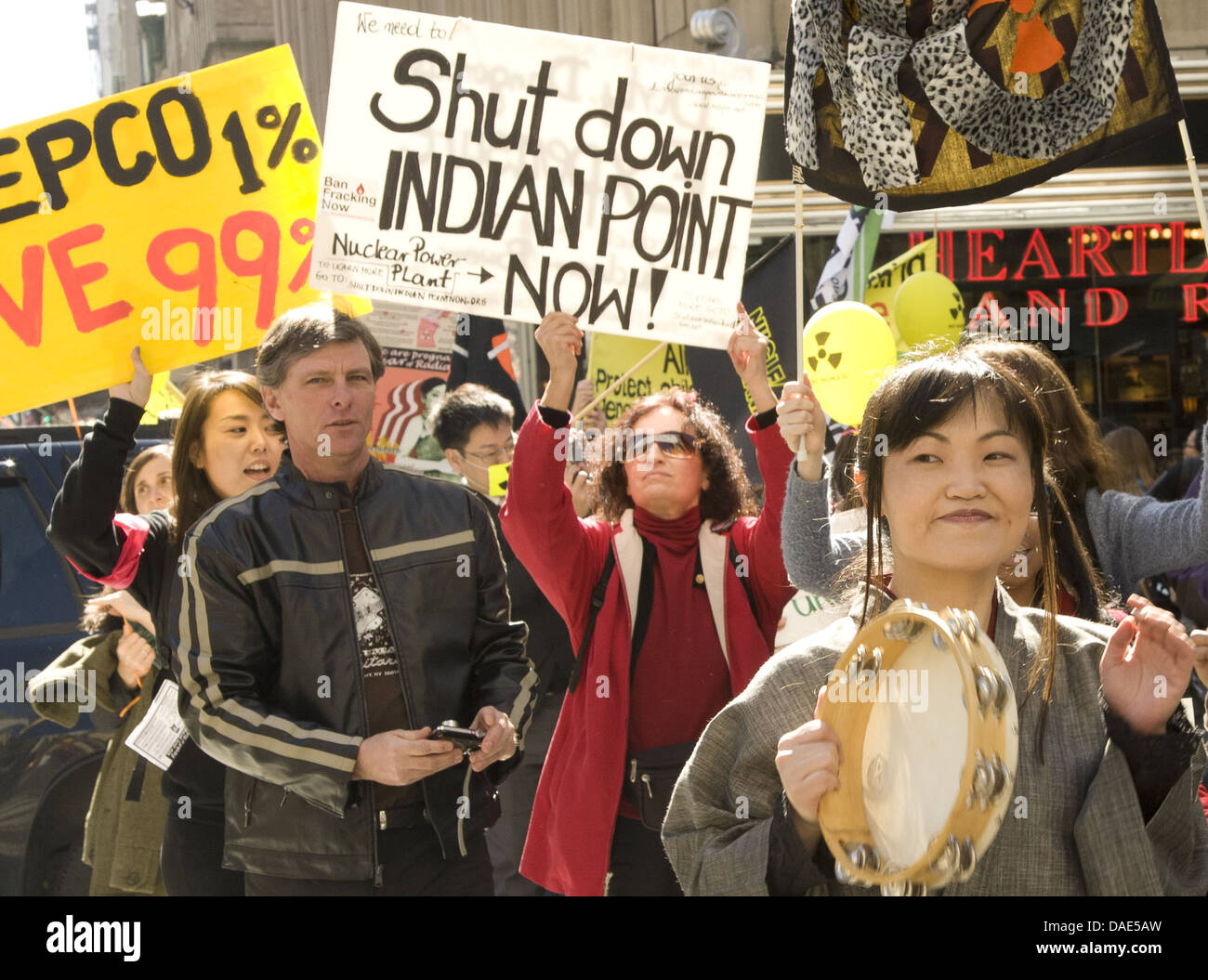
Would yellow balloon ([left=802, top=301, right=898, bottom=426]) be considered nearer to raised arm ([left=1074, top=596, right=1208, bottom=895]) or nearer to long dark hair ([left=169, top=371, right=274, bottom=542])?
long dark hair ([left=169, top=371, right=274, bottom=542])

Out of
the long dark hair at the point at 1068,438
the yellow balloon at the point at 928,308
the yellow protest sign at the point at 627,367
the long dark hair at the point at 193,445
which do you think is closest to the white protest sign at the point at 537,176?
the long dark hair at the point at 193,445

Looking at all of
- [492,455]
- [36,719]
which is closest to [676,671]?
[492,455]

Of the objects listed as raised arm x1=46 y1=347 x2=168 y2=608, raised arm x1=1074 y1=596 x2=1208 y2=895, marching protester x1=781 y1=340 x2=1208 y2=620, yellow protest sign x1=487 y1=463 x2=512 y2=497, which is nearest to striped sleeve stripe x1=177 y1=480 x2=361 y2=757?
raised arm x1=46 y1=347 x2=168 y2=608

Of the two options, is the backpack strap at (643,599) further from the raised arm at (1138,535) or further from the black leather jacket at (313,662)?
the raised arm at (1138,535)

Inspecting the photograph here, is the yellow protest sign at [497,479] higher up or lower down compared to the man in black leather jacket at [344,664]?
higher up

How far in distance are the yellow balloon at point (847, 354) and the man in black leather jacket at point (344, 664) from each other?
1865 mm

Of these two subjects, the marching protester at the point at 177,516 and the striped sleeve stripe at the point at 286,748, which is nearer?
the striped sleeve stripe at the point at 286,748

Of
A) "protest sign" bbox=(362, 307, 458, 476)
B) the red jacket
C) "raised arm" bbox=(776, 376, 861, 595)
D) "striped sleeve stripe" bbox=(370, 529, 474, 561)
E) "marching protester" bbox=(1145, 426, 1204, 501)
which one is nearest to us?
"raised arm" bbox=(776, 376, 861, 595)

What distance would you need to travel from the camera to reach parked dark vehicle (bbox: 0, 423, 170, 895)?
16.8ft

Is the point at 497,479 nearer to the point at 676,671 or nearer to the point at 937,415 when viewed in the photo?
the point at 676,671

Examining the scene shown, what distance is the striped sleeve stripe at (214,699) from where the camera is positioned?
2.97m

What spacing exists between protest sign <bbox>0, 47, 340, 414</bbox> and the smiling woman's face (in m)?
2.57

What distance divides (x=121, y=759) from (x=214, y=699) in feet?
4.65

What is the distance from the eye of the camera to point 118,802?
166 inches
